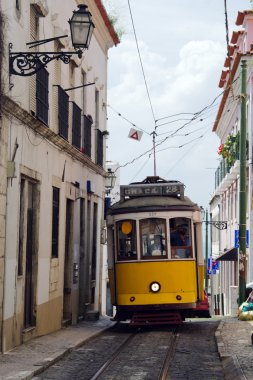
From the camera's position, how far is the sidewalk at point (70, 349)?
11797 millimetres

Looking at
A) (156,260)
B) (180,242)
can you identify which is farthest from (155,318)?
(180,242)

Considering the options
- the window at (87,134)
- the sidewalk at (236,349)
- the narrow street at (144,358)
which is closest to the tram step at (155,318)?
the narrow street at (144,358)

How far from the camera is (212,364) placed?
43.8 feet

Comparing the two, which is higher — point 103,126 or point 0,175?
point 103,126

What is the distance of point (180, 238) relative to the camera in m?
19.5

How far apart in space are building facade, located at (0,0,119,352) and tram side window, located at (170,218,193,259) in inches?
98.2

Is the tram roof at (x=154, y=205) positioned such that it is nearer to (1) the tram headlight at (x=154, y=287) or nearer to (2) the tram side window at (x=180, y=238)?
(2) the tram side window at (x=180, y=238)

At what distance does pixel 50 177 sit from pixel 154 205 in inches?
97.8

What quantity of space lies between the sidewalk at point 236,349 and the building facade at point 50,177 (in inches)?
136

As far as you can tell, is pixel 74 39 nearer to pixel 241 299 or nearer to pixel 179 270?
pixel 179 270

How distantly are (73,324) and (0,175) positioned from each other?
8.51 meters

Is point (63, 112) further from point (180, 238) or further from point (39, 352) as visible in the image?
point (39, 352)

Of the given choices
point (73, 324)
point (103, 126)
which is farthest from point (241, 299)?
point (103, 126)

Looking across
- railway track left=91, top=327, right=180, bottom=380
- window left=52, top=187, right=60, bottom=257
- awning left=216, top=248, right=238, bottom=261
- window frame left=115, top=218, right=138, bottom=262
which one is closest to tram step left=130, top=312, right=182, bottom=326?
railway track left=91, top=327, right=180, bottom=380
